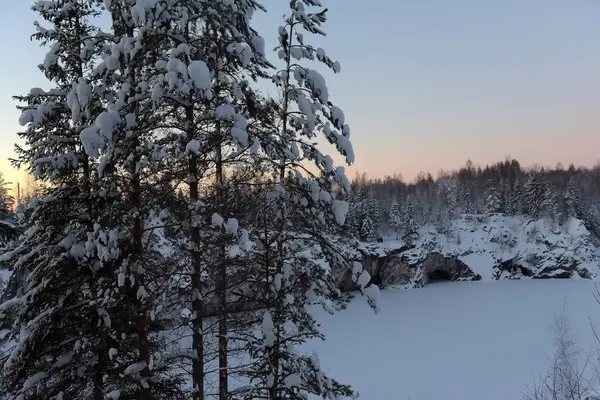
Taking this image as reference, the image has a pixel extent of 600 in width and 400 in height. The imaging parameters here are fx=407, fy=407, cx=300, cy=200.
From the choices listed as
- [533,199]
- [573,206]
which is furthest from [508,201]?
[573,206]

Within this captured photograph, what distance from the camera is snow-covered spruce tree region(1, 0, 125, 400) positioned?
6297 millimetres

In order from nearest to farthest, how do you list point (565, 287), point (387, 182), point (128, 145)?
point (128, 145) → point (565, 287) → point (387, 182)

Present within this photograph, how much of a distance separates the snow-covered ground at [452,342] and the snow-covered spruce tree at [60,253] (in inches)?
560

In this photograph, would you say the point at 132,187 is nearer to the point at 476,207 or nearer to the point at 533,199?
the point at 533,199

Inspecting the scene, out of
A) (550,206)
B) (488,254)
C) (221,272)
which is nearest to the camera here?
(221,272)

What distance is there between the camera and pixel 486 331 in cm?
2692

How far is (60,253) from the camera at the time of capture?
6.61 m

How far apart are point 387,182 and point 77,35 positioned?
103 metres

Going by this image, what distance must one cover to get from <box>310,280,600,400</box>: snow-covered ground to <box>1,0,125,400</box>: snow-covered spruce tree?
14.2 metres

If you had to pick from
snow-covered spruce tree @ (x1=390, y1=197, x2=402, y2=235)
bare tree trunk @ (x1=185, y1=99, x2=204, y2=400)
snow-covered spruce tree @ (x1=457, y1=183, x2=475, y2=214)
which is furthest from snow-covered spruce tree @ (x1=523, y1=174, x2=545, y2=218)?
bare tree trunk @ (x1=185, y1=99, x2=204, y2=400)

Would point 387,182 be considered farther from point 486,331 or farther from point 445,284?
point 486,331

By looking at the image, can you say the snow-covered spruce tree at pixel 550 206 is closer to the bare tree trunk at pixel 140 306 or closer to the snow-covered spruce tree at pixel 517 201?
the snow-covered spruce tree at pixel 517 201

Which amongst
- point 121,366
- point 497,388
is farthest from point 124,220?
point 497,388

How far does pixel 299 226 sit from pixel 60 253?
12.8 ft
